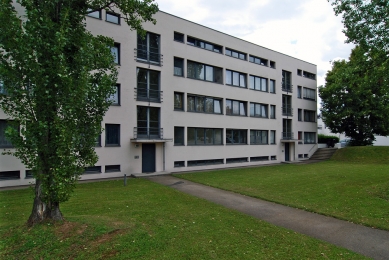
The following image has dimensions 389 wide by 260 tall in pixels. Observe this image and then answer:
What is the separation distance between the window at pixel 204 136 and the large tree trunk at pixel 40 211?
15331mm

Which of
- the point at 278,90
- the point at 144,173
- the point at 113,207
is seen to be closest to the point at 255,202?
the point at 113,207

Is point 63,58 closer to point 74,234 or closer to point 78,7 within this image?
point 78,7

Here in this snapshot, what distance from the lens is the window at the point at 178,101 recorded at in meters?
20.9

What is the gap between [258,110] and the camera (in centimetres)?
2753

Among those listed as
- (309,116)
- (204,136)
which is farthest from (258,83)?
(309,116)

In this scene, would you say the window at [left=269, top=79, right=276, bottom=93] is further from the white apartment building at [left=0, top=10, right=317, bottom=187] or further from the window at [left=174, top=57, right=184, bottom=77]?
the window at [left=174, top=57, right=184, bottom=77]

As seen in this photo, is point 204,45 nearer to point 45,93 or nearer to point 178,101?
point 178,101

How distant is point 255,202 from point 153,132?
36.3 ft

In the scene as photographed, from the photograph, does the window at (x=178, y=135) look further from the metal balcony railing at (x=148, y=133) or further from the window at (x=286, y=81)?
the window at (x=286, y=81)

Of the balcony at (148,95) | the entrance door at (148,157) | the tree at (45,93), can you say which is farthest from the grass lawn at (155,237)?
the balcony at (148,95)

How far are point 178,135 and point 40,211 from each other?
1502cm

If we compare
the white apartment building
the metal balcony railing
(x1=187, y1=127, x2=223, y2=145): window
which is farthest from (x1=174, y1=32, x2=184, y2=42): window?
the metal balcony railing

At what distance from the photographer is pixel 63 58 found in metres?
5.88

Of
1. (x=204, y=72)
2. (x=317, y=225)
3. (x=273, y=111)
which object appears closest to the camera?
(x=317, y=225)
